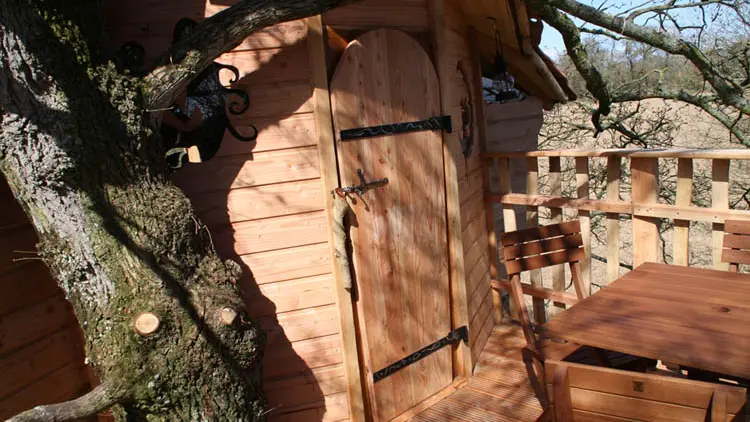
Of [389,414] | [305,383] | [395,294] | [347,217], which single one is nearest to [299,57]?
[347,217]

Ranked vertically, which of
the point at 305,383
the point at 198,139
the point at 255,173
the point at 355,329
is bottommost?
the point at 305,383

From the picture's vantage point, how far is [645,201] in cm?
343

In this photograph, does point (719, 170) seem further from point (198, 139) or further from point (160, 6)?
point (160, 6)

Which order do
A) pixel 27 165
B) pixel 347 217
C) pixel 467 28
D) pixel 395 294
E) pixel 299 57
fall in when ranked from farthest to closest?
pixel 467 28
pixel 395 294
pixel 347 217
pixel 299 57
pixel 27 165

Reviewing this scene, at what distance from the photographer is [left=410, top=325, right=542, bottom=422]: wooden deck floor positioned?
3406 millimetres

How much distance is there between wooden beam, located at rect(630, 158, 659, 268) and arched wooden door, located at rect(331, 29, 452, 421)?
1.19m

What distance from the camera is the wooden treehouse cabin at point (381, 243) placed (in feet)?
8.25

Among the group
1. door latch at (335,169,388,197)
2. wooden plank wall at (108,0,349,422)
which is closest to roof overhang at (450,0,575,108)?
door latch at (335,169,388,197)

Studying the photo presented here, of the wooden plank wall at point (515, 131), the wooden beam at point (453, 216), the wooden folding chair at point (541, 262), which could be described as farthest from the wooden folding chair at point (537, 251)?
the wooden plank wall at point (515, 131)

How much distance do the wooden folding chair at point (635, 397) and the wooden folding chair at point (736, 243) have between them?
5.53ft

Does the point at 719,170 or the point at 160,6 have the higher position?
the point at 160,6

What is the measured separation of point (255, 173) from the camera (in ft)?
9.50

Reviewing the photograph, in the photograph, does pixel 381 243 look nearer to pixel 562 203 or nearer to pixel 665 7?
pixel 562 203

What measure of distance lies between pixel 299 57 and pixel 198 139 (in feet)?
2.18
